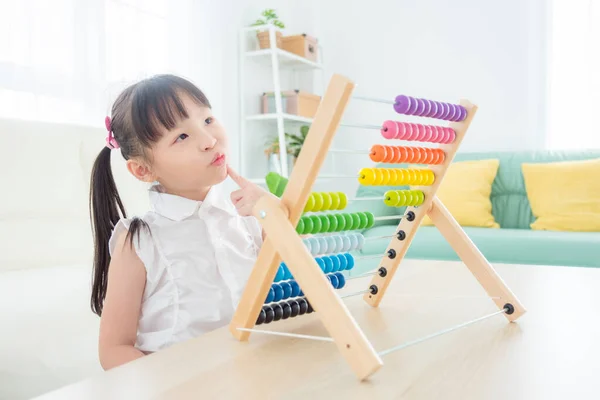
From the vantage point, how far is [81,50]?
3.21 meters

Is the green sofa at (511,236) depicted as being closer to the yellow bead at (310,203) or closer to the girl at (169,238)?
the girl at (169,238)

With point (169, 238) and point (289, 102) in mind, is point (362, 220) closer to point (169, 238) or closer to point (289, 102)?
point (169, 238)

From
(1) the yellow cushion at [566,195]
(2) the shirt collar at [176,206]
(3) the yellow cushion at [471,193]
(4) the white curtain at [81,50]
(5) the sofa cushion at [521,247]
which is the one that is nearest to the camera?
(2) the shirt collar at [176,206]

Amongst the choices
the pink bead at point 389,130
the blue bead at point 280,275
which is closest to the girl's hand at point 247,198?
the blue bead at point 280,275

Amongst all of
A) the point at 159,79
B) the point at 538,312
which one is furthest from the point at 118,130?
the point at 538,312

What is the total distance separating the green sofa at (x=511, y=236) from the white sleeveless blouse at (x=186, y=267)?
2.18 metres

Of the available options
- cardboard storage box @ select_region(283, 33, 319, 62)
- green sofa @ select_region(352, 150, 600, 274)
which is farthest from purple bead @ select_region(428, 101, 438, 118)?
cardboard storage box @ select_region(283, 33, 319, 62)

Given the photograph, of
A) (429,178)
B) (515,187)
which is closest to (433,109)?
(429,178)

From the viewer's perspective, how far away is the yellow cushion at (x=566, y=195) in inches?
134

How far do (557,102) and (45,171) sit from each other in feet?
11.6

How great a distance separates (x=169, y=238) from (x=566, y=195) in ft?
9.89

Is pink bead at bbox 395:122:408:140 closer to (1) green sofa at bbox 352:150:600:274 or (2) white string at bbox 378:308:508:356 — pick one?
(2) white string at bbox 378:308:508:356

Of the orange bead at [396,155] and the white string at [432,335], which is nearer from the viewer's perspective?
the white string at [432,335]

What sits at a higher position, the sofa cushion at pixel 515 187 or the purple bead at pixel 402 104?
the purple bead at pixel 402 104
